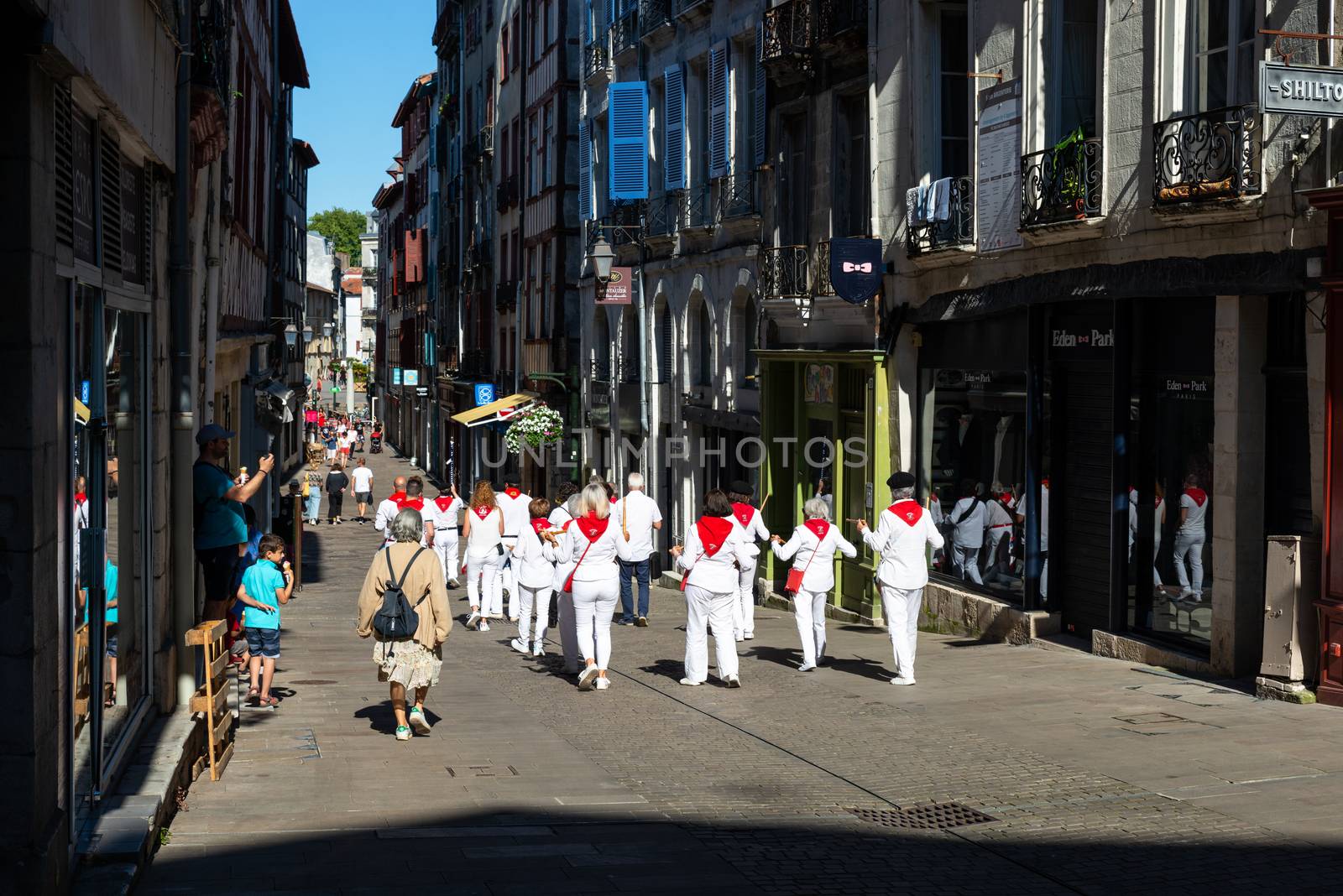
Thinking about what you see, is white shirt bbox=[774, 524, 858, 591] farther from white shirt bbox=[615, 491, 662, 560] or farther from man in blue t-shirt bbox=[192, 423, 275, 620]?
man in blue t-shirt bbox=[192, 423, 275, 620]

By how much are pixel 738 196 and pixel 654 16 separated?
230 inches

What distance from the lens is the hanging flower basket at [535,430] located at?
35375mm

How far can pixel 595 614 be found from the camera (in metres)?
13.6

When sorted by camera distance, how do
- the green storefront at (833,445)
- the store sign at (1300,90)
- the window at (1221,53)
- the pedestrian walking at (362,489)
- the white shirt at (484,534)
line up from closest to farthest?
the store sign at (1300,90), the window at (1221,53), the white shirt at (484,534), the green storefront at (833,445), the pedestrian walking at (362,489)

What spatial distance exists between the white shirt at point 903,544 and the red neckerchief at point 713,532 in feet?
3.83

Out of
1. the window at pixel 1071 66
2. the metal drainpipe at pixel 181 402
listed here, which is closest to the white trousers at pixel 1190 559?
the window at pixel 1071 66

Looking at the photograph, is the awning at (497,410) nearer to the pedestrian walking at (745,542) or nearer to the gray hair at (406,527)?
the pedestrian walking at (745,542)

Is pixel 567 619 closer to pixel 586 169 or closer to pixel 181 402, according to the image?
pixel 181 402

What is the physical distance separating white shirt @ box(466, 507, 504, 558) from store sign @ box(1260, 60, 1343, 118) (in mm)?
10598

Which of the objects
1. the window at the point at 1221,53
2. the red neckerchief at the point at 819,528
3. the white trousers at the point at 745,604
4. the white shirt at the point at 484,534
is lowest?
the white trousers at the point at 745,604

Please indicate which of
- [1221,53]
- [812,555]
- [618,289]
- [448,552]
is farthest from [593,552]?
[618,289]

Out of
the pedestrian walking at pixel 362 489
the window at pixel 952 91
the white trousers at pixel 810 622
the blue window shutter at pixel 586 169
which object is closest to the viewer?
the white trousers at pixel 810 622

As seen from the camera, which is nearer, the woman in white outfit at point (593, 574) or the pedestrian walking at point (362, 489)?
the woman in white outfit at point (593, 574)

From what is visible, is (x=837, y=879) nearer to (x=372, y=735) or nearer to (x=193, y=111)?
(x=372, y=735)
